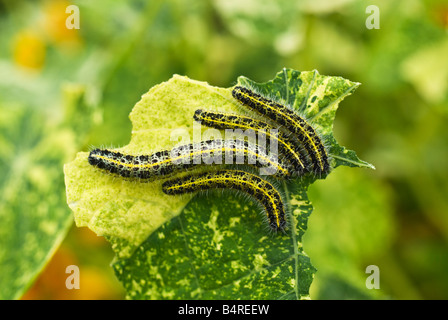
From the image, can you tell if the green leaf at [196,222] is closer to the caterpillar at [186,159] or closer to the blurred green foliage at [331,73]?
the caterpillar at [186,159]

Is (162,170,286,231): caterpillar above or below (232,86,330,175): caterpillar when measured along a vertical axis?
below

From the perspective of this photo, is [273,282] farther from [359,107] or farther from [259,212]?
[359,107]

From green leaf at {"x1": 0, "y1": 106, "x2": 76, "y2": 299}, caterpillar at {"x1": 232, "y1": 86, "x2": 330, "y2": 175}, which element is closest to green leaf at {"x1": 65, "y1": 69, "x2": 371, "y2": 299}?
caterpillar at {"x1": 232, "y1": 86, "x2": 330, "y2": 175}

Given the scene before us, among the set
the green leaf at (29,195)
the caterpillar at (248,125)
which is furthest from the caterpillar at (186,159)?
the green leaf at (29,195)

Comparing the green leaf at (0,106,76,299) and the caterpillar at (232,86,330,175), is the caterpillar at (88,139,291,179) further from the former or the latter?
the green leaf at (0,106,76,299)

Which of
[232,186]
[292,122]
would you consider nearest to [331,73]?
[292,122]
